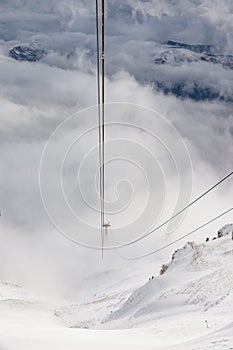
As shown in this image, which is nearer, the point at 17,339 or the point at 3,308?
the point at 17,339

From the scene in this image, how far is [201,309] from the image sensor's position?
35812mm

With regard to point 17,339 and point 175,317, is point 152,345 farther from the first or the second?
point 175,317

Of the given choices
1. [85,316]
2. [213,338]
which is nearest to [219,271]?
[85,316]

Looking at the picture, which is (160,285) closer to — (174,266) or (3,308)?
(174,266)

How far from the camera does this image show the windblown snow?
2188 centimetres

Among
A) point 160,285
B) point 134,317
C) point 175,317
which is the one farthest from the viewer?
point 160,285

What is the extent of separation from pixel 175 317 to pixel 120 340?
1218 centimetres

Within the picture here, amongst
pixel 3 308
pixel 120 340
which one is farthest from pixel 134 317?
pixel 3 308

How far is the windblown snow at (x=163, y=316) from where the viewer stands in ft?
71.8

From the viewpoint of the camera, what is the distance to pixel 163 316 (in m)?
36.9

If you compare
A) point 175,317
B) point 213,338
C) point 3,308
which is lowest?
point 3,308

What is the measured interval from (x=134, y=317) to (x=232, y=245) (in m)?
20.6

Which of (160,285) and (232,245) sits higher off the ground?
(232,245)

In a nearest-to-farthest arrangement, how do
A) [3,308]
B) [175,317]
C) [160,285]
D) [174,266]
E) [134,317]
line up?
1. [175,317]
2. [134,317]
3. [160,285]
4. [174,266]
5. [3,308]
